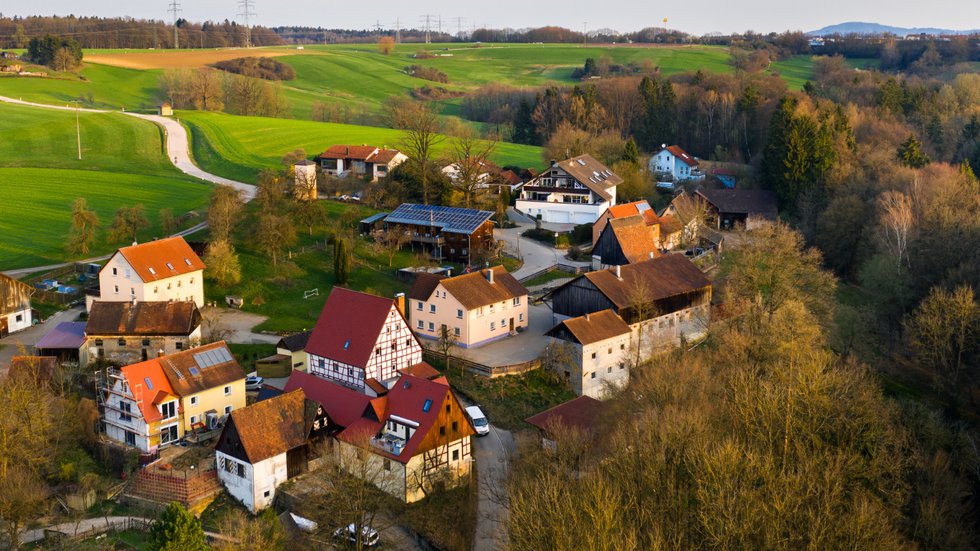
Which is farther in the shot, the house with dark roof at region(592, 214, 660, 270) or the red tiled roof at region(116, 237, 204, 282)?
the house with dark roof at region(592, 214, 660, 270)

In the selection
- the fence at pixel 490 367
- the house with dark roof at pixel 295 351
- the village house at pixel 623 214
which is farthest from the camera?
the village house at pixel 623 214

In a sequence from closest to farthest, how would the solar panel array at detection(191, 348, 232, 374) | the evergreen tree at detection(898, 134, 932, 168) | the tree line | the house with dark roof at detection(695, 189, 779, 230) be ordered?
1. the solar panel array at detection(191, 348, 232, 374)
2. the evergreen tree at detection(898, 134, 932, 168)
3. the house with dark roof at detection(695, 189, 779, 230)
4. the tree line

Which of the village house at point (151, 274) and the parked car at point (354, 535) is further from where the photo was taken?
the village house at point (151, 274)

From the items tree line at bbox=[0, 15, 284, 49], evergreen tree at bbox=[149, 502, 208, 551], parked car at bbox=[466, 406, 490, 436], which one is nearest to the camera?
evergreen tree at bbox=[149, 502, 208, 551]

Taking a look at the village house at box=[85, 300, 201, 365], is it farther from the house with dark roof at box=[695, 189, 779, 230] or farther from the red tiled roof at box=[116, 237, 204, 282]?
the house with dark roof at box=[695, 189, 779, 230]

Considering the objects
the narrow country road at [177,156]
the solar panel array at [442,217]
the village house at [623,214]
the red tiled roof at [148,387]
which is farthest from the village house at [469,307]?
the narrow country road at [177,156]

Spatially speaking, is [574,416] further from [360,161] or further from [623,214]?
[360,161]

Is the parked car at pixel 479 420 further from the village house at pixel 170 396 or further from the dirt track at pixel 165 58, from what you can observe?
the dirt track at pixel 165 58

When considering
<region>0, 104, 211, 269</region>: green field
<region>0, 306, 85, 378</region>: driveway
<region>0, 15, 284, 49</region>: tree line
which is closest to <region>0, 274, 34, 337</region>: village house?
<region>0, 306, 85, 378</region>: driveway
